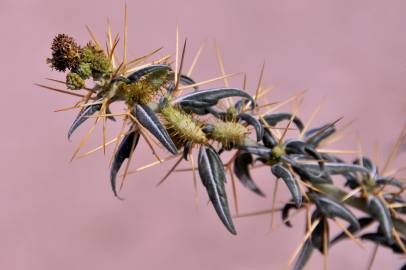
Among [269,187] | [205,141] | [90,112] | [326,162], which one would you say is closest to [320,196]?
[326,162]

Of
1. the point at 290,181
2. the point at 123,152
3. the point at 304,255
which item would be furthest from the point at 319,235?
the point at 123,152

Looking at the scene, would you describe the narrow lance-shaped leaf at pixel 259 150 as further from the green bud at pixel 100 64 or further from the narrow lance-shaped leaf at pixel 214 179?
the green bud at pixel 100 64

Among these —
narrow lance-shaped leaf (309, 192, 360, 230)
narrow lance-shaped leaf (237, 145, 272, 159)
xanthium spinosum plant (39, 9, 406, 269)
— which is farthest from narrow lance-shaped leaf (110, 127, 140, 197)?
narrow lance-shaped leaf (309, 192, 360, 230)

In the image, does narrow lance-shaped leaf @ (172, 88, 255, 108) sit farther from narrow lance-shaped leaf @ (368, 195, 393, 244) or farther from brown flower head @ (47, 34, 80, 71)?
narrow lance-shaped leaf @ (368, 195, 393, 244)

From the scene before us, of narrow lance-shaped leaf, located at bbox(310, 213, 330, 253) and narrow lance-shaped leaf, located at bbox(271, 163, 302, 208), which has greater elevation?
narrow lance-shaped leaf, located at bbox(271, 163, 302, 208)

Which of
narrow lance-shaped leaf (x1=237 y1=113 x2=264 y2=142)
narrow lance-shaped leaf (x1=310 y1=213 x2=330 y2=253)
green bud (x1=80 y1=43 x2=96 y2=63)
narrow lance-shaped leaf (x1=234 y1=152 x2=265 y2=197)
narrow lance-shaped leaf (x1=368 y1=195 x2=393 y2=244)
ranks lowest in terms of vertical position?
narrow lance-shaped leaf (x1=310 y1=213 x2=330 y2=253)

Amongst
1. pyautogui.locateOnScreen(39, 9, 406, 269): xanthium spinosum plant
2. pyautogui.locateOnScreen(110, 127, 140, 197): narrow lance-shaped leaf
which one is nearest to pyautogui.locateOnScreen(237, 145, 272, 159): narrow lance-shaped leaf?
pyautogui.locateOnScreen(39, 9, 406, 269): xanthium spinosum plant

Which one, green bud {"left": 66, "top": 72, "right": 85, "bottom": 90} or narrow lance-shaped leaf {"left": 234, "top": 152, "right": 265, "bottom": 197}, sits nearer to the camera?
green bud {"left": 66, "top": 72, "right": 85, "bottom": 90}

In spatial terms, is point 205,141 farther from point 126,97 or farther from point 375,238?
point 375,238

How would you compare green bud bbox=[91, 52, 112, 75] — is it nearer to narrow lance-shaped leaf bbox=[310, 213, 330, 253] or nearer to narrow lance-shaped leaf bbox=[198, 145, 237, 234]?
narrow lance-shaped leaf bbox=[198, 145, 237, 234]
